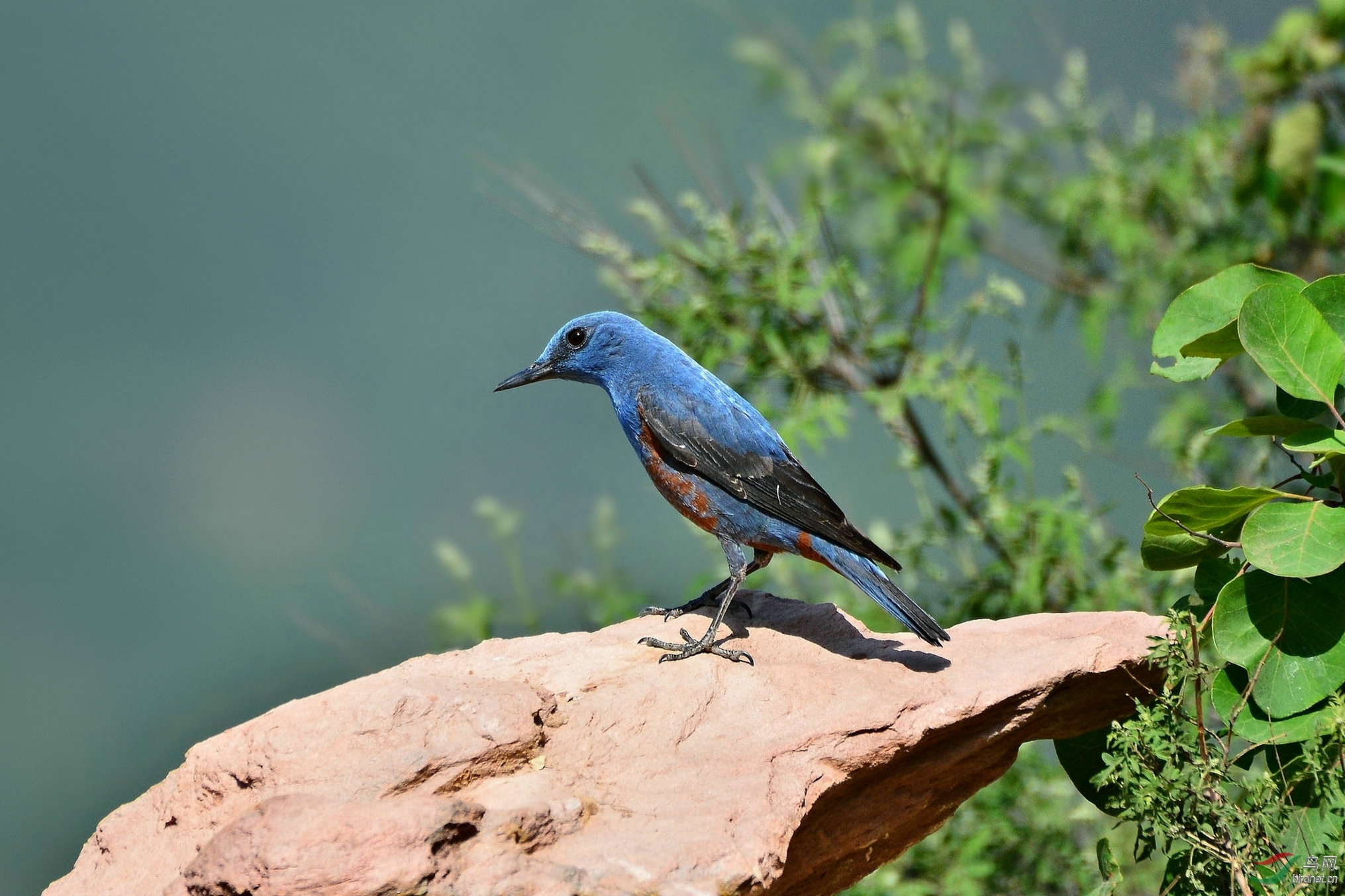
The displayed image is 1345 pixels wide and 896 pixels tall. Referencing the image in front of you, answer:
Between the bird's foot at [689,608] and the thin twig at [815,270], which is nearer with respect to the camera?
the bird's foot at [689,608]

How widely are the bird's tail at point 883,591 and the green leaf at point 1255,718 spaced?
768mm

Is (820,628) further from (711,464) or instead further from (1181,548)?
(1181,548)

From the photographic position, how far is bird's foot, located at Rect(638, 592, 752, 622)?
451 cm

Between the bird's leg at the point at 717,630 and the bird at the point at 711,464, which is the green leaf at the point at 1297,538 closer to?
the bird at the point at 711,464

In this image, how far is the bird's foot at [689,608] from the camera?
178 inches

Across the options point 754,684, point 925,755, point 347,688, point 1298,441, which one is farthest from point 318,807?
point 1298,441

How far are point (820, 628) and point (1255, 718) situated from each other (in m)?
1.41

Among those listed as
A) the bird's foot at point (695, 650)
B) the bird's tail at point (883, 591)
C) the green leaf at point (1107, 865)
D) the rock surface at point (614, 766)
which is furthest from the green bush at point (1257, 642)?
the bird's foot at point (695, 650)

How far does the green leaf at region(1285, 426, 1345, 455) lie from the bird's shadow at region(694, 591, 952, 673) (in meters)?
A: 1.17

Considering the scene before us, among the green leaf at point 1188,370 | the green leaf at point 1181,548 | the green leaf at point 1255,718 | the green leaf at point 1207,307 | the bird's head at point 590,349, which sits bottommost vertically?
the green leaf at point 1255,718

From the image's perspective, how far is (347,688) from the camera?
3.54 meters

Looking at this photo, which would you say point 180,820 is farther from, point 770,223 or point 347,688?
point 770,223

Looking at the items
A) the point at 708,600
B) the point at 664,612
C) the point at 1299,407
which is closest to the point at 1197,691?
the point at 1299,407

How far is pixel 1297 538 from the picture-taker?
10.2 feet
